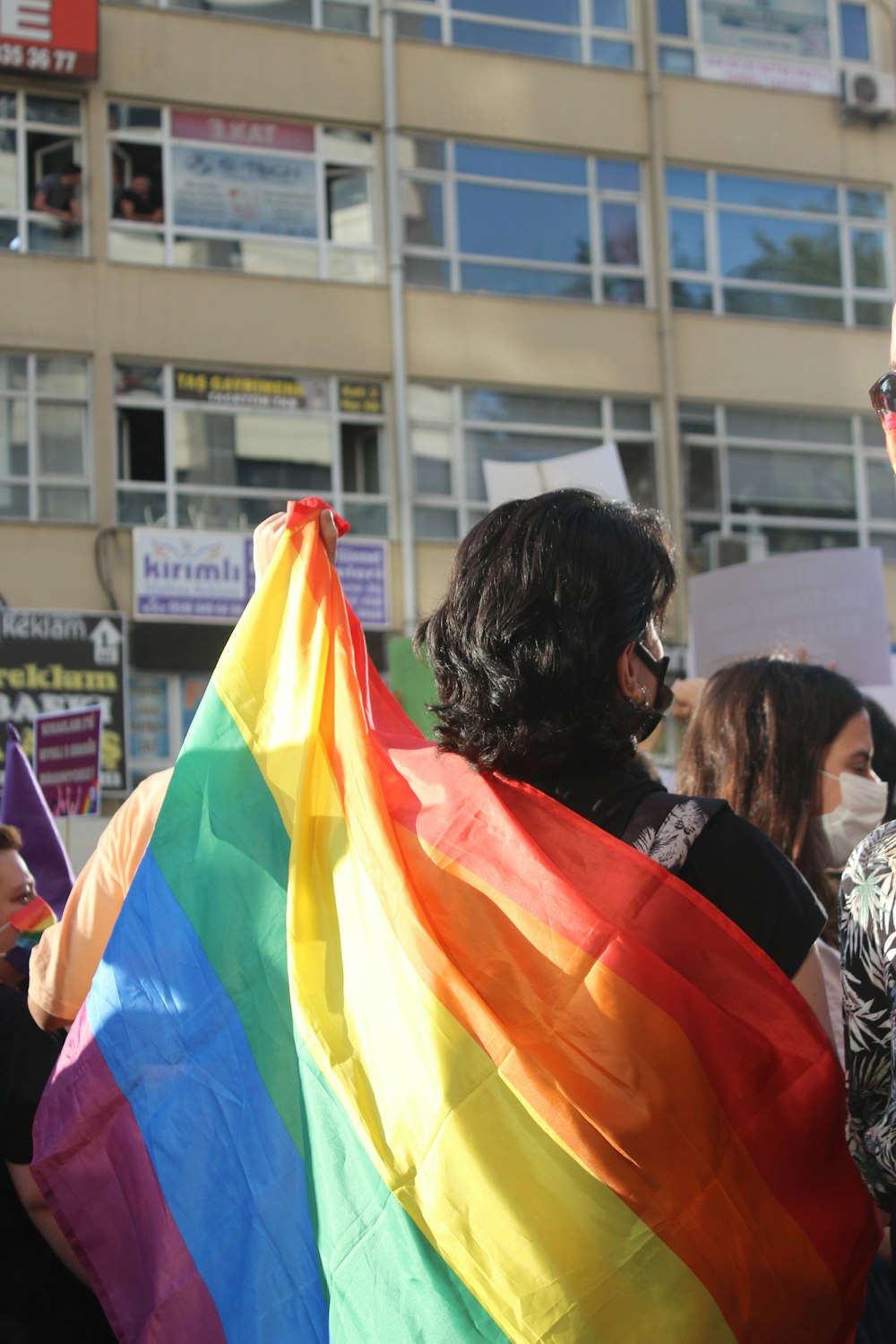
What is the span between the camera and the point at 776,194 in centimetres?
1977

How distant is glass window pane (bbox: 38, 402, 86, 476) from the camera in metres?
16.8

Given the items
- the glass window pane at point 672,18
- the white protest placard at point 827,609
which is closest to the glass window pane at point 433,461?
the glass window pane at point 672,18

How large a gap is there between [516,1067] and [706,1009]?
0.74 feet

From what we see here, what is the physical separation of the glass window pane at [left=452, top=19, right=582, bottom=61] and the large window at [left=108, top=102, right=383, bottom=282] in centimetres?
188

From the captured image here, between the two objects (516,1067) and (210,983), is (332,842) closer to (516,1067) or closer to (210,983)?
(210,983)

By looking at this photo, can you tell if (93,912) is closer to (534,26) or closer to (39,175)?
(39,175)

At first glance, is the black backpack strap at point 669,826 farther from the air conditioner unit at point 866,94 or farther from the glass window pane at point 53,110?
the air conditioner unit at point 866,94

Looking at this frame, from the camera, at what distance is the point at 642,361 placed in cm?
1858

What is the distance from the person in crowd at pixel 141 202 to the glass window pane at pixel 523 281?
360 cm

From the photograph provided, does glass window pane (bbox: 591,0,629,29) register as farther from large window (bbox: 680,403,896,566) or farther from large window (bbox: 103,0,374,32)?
large window (bbox: 680,403,896,566)

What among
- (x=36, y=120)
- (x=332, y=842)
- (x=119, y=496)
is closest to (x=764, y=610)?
(x=332, y=842)

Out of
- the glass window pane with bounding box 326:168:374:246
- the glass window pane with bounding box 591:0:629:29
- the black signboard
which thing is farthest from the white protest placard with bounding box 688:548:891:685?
the glass window pane with bounding box 591:0:629:29

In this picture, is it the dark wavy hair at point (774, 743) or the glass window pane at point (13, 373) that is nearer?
the dark wavy hair at point (774, 743)

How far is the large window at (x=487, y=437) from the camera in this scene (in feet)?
58.2
